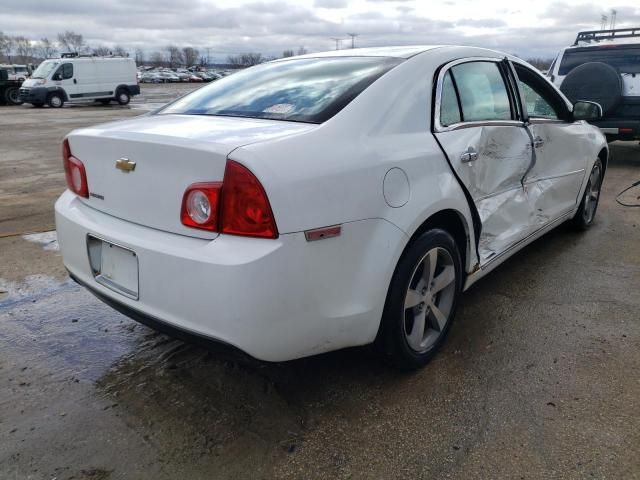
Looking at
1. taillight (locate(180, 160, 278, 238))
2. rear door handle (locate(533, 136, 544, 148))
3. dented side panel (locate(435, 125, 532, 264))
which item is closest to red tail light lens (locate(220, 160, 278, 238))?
taillight (locate(180, 160, 278, 238))

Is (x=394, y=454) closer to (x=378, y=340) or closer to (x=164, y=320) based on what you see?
(x=378, y=340)

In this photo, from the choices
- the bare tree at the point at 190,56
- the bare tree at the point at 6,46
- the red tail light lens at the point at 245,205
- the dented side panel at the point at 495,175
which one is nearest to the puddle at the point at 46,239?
the red tail light lens at the point at 245,205

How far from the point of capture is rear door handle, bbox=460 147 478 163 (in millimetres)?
2814

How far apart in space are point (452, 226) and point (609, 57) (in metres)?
7.82

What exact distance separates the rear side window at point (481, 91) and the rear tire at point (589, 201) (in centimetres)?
188

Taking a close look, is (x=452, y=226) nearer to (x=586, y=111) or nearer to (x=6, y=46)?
(x=586, y=111)

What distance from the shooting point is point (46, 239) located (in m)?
4.89

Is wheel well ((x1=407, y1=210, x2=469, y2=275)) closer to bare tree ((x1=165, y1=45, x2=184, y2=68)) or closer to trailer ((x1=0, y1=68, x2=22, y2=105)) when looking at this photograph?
trailer ((x1=0, y1=68, x2=22, y2=105))

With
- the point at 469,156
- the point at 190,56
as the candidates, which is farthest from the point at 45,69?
the point at 190,56

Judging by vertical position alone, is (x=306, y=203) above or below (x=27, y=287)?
above

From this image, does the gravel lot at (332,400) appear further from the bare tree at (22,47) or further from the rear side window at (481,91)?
the bare tree at (22,47)

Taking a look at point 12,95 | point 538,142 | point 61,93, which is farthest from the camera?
point 12,95

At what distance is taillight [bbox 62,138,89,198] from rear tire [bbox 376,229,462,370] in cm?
154

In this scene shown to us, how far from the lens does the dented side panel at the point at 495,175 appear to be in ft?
9.31
